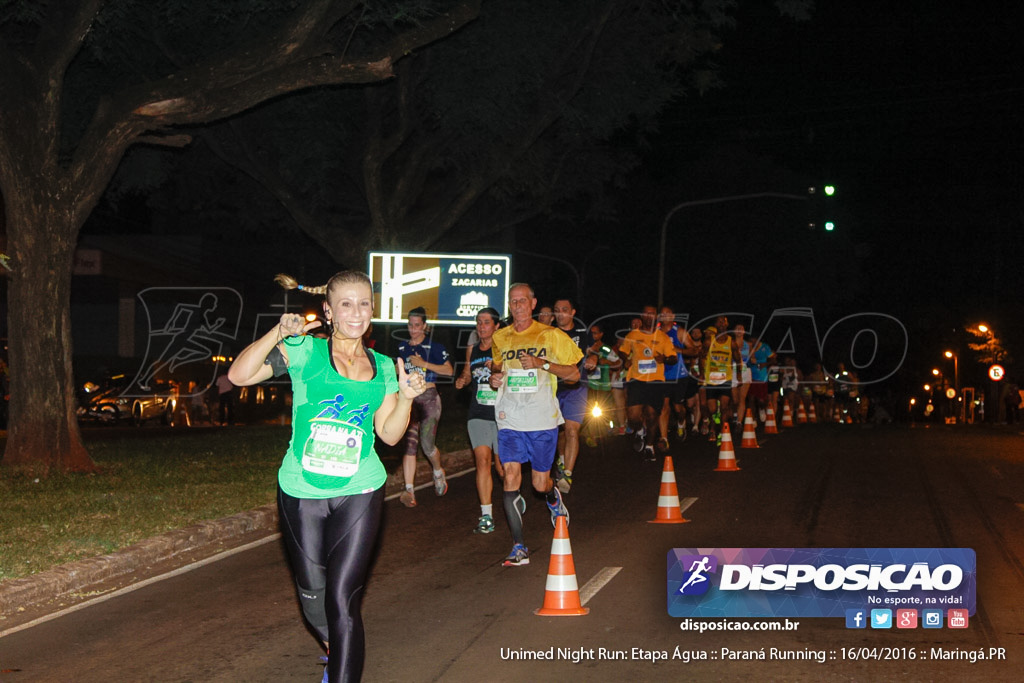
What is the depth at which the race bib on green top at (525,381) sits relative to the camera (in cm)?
945

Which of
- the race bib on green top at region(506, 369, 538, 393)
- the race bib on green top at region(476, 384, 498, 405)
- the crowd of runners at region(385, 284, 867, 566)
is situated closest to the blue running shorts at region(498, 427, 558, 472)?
the crowd of runners at region(385, 284, 867, 566)

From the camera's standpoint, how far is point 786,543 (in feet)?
33.7

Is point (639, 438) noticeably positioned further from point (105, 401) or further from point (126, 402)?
point (126, 402)

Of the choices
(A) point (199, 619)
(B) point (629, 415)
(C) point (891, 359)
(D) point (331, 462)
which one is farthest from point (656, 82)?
(C) point (891, 359)

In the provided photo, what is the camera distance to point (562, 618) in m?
7.45

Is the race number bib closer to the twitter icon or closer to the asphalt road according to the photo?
the asphalt road

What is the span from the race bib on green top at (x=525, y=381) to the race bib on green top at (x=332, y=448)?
164 inches

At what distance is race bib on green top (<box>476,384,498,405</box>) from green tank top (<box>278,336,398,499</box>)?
17.7 ft

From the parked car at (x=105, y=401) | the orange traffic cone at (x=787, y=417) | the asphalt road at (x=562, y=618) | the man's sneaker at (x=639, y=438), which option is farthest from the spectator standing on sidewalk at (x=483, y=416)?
the parked car at (x=105, y=401)

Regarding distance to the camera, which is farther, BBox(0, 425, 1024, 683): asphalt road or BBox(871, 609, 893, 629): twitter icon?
BBox(871, 609, 893, 629): twitter icon

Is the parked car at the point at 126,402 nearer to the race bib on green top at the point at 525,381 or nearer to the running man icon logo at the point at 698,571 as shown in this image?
the race bib on green top at the point at 525,381

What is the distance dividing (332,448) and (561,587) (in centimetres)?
267

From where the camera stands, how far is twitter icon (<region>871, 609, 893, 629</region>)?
6.88 metres

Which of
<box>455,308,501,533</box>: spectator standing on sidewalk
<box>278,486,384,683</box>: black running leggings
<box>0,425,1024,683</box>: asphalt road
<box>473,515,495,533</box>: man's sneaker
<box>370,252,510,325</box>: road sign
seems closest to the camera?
<box>278,486,384,683</box>: black running leggings
